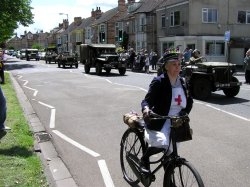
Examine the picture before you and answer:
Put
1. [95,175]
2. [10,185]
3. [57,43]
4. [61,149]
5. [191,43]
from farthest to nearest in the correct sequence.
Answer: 1. [57,43]
2. [191,43]
3. [61,149]
4. [95,175]
5. [10,185]

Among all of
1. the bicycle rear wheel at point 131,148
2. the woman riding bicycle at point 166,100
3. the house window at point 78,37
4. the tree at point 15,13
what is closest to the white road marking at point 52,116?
the bicycle rear wheel at point 131,148

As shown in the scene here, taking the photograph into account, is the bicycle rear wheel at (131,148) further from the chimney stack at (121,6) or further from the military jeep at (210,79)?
the chimney stack at (121,6)

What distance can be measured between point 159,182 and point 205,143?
8.12ft

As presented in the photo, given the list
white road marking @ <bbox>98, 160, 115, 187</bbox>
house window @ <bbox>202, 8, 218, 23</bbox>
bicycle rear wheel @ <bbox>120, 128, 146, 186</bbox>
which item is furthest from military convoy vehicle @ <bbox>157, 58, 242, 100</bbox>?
house window @ <bbox>202, 8, 218, 23</bbox>

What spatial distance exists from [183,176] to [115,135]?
443 centimetres

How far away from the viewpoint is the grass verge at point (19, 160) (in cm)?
525

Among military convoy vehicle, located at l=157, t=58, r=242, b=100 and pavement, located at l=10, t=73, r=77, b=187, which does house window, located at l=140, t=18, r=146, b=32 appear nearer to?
military convoy vehicle, located at l=157, t=58, r=242, b=100

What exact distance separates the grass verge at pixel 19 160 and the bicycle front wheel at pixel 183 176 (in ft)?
5.82

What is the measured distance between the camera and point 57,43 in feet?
354

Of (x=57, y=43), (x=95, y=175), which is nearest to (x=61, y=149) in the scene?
(x=95, y=175)

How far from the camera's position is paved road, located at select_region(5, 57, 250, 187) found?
230 inches

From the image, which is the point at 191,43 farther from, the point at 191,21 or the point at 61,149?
the point at 61,149

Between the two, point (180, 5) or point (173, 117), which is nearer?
point (173, 117)

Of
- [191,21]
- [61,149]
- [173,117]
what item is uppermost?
[191,21]
